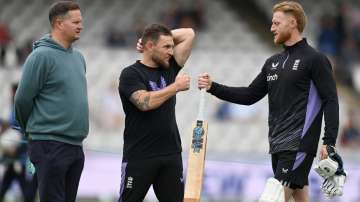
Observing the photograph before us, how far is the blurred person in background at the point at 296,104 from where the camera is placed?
838 centimetres

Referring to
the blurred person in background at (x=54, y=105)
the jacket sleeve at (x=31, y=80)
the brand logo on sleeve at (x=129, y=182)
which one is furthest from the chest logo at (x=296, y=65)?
the jacket sleeve at (x=31, y=80)

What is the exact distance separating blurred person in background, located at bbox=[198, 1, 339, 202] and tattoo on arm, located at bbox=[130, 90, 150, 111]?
106 cm

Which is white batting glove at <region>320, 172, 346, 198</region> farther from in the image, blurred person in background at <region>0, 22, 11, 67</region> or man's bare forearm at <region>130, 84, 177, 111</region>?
blurred person in background at <region>0, 22, 11, 67</region>

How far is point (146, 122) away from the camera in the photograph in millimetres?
8594

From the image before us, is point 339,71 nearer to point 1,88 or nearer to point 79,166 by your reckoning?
point 1,88

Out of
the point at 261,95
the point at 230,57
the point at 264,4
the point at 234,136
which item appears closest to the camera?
the point at 261,95

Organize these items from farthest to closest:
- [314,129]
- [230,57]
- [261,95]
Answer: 1. [230,57]
2. [261,95]
3. [314,129]

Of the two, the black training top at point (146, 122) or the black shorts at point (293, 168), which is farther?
the black training top at point (146, 122)

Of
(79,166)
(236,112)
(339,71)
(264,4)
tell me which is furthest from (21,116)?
(264,4)

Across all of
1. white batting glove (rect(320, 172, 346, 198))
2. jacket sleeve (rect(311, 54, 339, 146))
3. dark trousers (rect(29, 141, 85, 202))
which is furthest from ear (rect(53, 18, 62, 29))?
white batting glove (rect(320, 172, 346, 198))

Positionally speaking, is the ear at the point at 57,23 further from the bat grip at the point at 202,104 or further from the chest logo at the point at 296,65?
the chest logo at the point at 296,65

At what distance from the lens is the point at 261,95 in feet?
29.8

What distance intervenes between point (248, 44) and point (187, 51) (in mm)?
11285

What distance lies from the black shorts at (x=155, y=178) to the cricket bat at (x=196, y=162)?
0.29 feet
